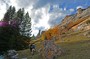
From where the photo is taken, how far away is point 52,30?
168 m

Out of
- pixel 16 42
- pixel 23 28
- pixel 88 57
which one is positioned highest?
pixel 23 28

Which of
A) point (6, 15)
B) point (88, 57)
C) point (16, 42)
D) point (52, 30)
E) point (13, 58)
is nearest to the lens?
point (88, 57)

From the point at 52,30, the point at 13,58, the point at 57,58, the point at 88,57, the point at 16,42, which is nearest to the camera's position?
the point at 88,57

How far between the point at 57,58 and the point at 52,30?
124m

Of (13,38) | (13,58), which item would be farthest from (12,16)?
(13,58)

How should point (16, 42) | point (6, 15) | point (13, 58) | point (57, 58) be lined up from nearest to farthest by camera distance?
1. point (57, 58)
2. point (13, 58)
3. point (16, 42)
4. point (6, 15)

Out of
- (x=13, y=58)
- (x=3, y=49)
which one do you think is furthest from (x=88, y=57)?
(x=3, y=49)

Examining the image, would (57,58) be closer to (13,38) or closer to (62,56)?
(62,56)

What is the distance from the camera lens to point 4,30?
74375mm

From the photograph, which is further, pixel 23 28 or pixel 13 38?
pixel 23 28

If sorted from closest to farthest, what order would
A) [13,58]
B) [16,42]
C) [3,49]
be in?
[13,58], [3,49], [16,42]

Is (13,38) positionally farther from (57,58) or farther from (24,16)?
(24,16)

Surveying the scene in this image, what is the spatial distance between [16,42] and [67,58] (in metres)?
38.4

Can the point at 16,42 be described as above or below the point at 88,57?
above
